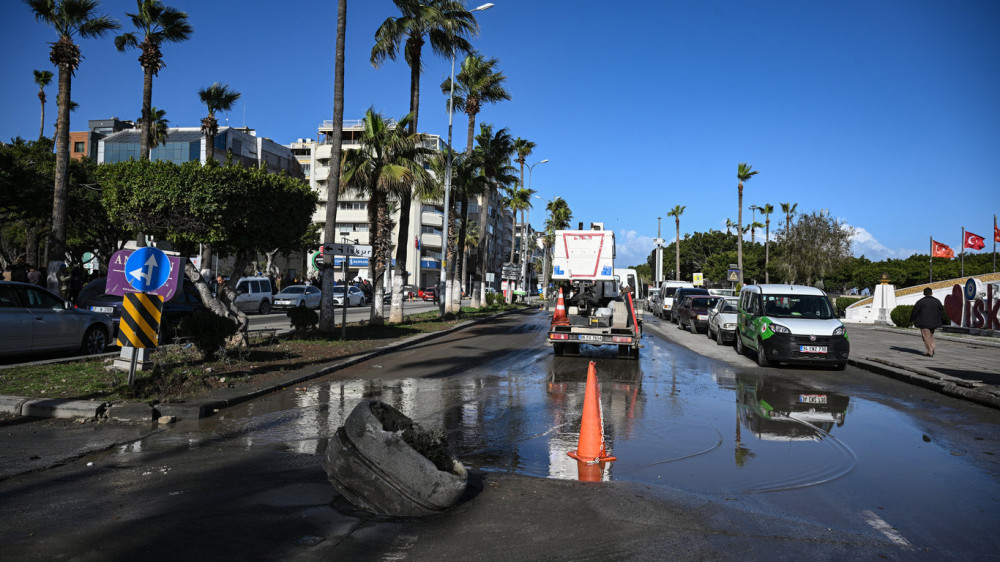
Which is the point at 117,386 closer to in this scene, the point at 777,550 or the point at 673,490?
the point at 673,490

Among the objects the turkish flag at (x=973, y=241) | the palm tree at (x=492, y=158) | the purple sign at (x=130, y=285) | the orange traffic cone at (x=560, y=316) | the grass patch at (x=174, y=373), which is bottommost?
the grass patch at (x=174, y=373)

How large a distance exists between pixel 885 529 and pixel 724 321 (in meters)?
16.0

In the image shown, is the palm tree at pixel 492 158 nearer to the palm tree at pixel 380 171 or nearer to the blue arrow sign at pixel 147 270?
the palm tree at pixel 380 171

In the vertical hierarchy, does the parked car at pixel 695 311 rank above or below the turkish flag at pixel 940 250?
below

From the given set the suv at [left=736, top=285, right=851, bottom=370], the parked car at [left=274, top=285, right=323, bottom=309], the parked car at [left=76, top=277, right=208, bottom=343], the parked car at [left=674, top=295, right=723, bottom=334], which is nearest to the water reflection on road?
the suv at [left=736, top=285, right=851, bottom=370]

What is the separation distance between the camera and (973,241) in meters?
33.8

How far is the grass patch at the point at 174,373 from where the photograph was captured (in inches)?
334

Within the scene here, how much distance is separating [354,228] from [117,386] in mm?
71074

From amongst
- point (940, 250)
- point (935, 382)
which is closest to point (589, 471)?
point (935, 382)

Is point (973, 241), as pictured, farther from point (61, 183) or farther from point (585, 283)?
point (61, 183)

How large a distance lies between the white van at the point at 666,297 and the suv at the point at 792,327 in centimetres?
1866

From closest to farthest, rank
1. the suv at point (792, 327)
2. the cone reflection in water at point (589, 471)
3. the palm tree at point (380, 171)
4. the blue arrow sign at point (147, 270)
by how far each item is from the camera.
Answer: the cone reflection in water at point (589, 471) → the blue arrow sign at point (147, 270) → the suv at point (792, 327) → the palm tree at point (380, 171)

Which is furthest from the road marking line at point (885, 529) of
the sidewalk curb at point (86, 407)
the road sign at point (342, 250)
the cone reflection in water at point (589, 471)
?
the road sign at point (342, 250)

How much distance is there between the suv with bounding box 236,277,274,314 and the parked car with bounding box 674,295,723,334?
754 inches
